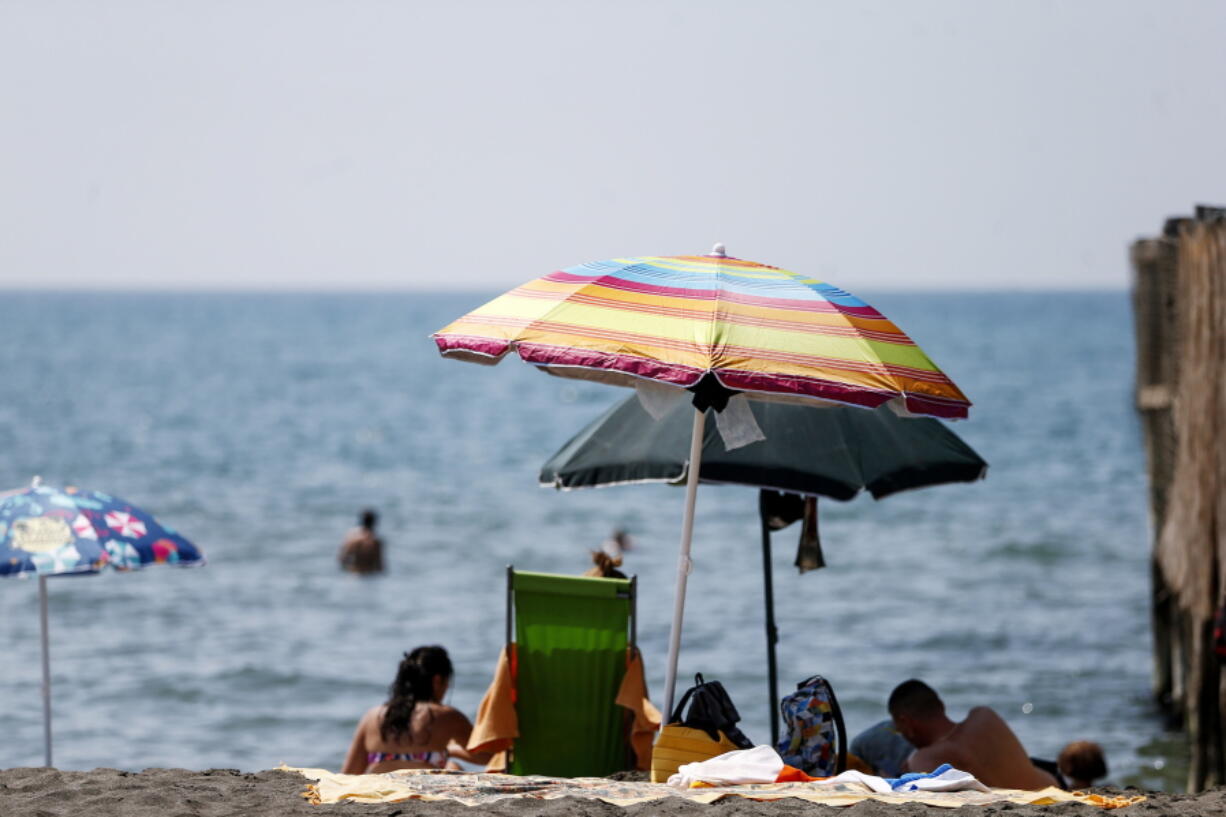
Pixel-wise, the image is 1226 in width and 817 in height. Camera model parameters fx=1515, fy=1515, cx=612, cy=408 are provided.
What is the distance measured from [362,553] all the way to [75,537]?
1104 cm

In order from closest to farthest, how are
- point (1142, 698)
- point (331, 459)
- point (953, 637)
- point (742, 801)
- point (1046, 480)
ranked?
point (742, 801), point (1142, 698), point (953, 637), point (1046, 480), point (331, 459)

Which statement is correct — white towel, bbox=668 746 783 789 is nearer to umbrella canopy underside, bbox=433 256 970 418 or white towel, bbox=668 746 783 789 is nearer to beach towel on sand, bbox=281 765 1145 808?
beach towel on sand, bbox=281 765 1145 808

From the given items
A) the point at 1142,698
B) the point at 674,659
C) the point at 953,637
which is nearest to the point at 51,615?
the point at 953,637

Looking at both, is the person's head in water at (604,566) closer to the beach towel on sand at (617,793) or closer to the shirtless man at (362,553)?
the beach towel on sand at (617,793)

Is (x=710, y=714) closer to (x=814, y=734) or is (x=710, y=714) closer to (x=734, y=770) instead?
(x=734, y=770)

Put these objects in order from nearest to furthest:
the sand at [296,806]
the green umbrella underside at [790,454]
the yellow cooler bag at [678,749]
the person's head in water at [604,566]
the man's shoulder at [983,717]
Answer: the sand at [296,806]
the yellow cooler bag at [678,749]
the man's shoulder at [983,717]
the green umbrella underside at [790,454]
the person's head in water at [604,566]

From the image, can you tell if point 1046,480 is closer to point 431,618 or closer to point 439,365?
point 431,618

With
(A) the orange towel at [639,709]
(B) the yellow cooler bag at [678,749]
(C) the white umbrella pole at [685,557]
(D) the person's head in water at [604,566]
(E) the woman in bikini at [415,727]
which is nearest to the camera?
(B) the yellow cooler bag at [678,749]

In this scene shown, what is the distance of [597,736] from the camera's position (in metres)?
5.91

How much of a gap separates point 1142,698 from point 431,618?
267 inches

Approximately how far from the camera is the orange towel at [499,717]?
5.80 meters

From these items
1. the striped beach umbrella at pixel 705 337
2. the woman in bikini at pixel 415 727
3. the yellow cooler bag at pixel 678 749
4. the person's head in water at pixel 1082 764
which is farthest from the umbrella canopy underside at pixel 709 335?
the person's head in water at pixel 1082 764

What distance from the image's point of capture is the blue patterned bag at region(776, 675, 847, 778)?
5.49 metres

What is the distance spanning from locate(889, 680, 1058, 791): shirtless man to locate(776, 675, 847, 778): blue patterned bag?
47cm
